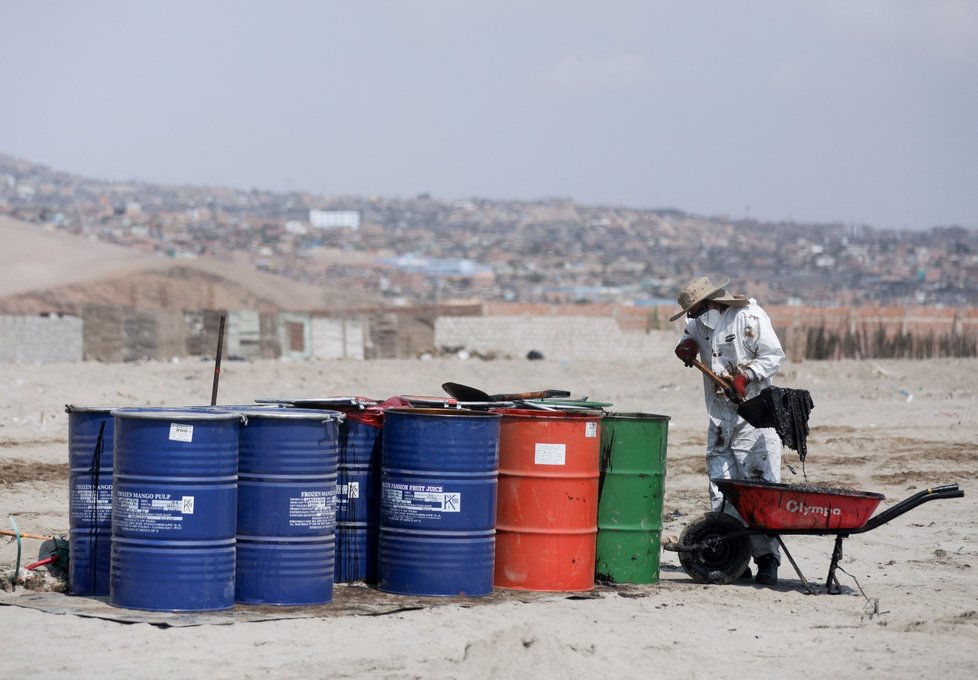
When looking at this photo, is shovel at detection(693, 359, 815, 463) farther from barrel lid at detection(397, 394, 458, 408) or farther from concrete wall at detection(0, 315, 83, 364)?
concrete wall at detection(0, 315, 83, 364)

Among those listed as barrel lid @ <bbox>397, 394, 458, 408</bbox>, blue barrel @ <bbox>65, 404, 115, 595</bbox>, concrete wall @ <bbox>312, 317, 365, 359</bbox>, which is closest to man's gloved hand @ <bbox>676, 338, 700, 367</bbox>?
barrel lid @ <bbox>397, 394, 458, 408</bbox>

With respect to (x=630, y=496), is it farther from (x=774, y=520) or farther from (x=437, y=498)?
(x=437, y=498)

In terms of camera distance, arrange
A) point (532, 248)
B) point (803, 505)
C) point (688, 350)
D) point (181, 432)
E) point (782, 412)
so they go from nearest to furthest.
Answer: point (181, 432), point (803, 505), point (782, 412), point (688, 350), point (532, 248)

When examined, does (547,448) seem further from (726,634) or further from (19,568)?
(19,568)

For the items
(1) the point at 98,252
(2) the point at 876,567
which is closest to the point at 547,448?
(2) the point at 876,567

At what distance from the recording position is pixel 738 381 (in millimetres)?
9555

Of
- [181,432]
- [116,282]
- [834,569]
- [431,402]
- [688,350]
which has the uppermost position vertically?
[116,282]

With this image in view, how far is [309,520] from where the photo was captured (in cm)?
797

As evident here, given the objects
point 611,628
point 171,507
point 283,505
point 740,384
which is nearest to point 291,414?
point 283,505

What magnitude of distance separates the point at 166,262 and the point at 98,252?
28106mm

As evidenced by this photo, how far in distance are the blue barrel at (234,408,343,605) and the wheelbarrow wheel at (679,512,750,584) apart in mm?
2595

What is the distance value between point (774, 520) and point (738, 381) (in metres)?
1.00

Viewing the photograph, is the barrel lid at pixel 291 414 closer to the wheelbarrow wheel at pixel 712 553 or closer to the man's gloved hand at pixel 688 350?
the wheelbarrow wheel at pixel 712 553

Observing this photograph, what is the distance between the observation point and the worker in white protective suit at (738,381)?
9562 millimetres
